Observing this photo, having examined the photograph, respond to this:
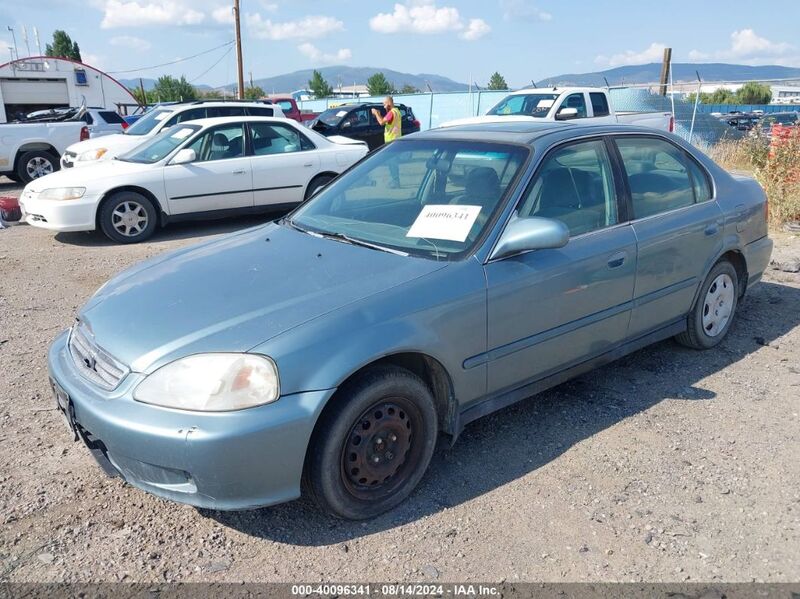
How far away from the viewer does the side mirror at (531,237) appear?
124 inches

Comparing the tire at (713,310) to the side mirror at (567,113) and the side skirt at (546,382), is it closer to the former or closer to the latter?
the side skirt at (546,382)

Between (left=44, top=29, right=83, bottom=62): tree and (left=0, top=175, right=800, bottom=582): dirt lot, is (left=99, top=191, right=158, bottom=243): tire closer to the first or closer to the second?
(left=0, top=175, right=800, bottom=582): dirt lot

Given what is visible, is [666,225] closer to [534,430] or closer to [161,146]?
[534,430]

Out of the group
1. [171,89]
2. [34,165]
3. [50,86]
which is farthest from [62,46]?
[34,165]

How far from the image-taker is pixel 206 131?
29.2ft

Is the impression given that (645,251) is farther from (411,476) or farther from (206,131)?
(206,131)

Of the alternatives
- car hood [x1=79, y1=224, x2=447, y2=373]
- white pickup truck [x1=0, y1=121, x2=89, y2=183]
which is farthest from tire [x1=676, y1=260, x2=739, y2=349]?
white pickup truck [x1=0, y1=121, x2=89, y2=183]

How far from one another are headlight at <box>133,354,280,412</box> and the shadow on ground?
0.72m

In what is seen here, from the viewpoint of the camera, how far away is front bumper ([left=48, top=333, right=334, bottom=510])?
98.0 inches

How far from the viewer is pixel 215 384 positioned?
253cm

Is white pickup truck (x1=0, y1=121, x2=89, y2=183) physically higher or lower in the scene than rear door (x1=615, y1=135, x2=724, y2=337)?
higher

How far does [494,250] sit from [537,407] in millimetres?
1251

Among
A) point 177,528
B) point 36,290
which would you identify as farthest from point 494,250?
point 36,290

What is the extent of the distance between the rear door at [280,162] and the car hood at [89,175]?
4.51 ft
